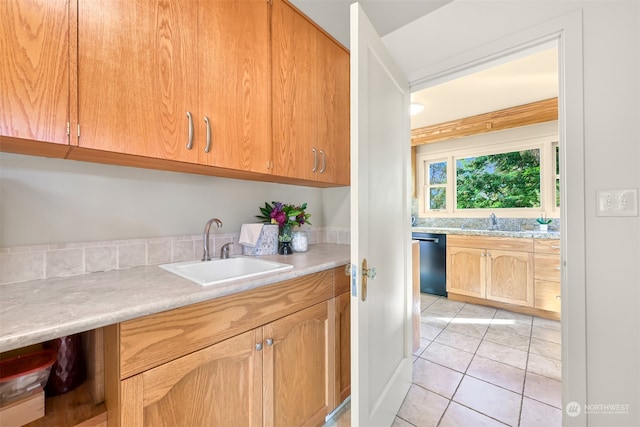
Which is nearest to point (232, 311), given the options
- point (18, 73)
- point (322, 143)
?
point (18, 73)

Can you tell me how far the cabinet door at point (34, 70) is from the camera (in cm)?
69

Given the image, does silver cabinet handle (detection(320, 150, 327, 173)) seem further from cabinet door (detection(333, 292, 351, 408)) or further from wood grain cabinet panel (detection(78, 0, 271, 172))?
cabinet door (detection(333, 292, 351, 408))

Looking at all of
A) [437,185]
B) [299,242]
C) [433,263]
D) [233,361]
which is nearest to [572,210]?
[299,242]

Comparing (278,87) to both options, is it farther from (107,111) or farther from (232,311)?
(232,311)

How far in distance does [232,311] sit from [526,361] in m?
2.30

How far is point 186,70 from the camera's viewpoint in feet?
3.35

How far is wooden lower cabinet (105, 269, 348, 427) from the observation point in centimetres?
71

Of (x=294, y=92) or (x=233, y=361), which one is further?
(x=294, y=92)

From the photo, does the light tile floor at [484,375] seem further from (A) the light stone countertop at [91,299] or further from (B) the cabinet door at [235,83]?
(B) the cabinet door at [235,83]

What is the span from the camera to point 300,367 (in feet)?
3.81

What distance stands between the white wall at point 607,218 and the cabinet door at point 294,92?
1191 millimetres

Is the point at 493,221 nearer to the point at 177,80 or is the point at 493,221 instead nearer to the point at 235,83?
the point at 235,83

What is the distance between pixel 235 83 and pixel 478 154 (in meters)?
3.79

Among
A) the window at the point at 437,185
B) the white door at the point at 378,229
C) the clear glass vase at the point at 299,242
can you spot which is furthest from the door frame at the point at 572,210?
the window at the point at 437,185
